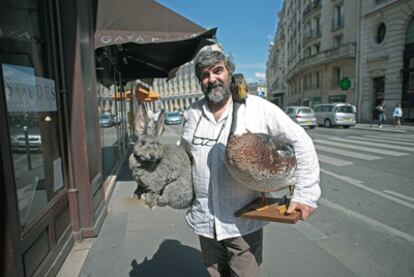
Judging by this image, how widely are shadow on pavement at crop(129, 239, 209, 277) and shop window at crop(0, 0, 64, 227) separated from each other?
1190 millimetres

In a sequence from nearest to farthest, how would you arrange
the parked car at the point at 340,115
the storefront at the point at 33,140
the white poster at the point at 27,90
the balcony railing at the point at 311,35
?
the storefront at the point at 33,140 → the white poster at the point at 27,90 → the parked car at the point at 340,115 → the balcony railing at the point at 311,35

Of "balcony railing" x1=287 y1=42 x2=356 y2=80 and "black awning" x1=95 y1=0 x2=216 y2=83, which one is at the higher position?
"balcony railing" x1=287 y1=42 x2=356 y2=80

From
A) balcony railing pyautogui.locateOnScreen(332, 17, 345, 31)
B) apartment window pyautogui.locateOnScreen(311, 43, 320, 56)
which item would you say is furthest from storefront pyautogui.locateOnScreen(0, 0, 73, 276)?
apartment window pyautogui.locateOnScreen(311, 43, 320, 56)

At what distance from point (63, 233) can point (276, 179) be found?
2719mm

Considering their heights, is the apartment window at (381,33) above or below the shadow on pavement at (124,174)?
above

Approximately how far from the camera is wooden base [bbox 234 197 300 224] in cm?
150

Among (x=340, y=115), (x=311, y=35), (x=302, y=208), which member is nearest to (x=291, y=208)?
(x=302, y=208)

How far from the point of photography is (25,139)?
2658mm

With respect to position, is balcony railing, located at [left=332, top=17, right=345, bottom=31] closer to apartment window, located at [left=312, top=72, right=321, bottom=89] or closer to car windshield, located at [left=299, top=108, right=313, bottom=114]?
apartment window, located at [left=312, top=72, right=321, bottom=89]

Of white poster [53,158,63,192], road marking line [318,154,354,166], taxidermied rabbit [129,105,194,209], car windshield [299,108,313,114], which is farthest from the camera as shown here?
car windshield [299,108,313,114]

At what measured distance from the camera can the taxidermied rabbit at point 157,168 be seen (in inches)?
59.9

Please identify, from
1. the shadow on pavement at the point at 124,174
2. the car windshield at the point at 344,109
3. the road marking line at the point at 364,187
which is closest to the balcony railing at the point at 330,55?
the car windshield at the point at 344,109

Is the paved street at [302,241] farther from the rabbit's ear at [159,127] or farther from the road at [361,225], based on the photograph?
the rabbit's ear at [159,127]

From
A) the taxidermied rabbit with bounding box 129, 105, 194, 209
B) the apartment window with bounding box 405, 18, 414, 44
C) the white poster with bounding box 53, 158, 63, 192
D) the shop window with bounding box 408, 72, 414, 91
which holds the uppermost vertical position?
the apartment window with bounding box 405, 18, 414, 44
